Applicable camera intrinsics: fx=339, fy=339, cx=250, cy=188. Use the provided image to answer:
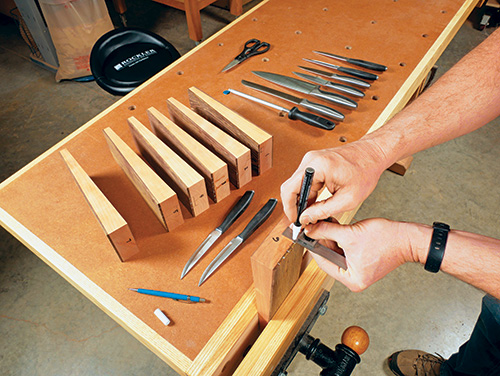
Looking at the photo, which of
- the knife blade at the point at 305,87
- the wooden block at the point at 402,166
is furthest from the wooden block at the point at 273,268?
the wooden block at the point at 402,166

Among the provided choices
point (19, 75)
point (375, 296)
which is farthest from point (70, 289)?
point (19, 75)

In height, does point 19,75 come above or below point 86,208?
below

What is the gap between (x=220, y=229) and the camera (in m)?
0.94

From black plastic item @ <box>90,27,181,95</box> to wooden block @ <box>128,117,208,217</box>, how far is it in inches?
31.4

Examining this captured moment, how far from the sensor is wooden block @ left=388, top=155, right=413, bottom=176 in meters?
2.22

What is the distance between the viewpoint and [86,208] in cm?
102

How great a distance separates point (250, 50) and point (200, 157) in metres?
0.74

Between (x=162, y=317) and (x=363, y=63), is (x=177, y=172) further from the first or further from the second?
(x=363, y=63)

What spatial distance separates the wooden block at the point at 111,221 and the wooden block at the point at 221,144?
13.3 inches

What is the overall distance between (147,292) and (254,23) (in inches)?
54.4

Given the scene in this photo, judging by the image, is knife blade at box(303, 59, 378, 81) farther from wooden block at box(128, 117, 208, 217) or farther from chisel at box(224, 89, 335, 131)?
wooden block at box(128, 117, 208, 217)

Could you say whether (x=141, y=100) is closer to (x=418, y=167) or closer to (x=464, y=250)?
(x=464, y=250)

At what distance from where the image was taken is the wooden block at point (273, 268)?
71 cm

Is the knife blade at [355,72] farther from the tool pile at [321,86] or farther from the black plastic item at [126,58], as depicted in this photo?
the black plastic item at [126,58]
